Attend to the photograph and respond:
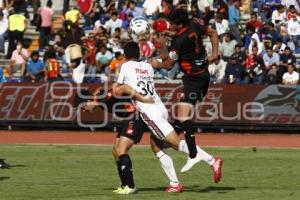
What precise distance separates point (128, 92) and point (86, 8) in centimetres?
2008

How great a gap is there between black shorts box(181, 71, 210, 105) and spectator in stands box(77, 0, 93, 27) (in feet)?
59.5

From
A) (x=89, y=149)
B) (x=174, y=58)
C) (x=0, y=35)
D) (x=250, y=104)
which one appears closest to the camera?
(x=174, y=58)

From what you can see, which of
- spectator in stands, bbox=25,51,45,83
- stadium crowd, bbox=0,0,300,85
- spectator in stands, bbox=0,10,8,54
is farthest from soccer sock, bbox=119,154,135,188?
spectator in stands, bbox=0,10,8,54

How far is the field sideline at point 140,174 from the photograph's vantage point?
43.0 feet

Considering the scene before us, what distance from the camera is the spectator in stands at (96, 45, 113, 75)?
94.7 ft

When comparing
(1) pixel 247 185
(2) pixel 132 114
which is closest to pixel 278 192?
(1) pixel 247 185

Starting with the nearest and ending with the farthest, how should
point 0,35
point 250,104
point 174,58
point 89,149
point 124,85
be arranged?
1. point 124,85
2. point 174,58
3. point 89,149
4. point 250,104
5. point 0,35

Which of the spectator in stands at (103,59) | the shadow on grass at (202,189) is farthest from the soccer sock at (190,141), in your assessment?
the spectator in stands at (103,59)

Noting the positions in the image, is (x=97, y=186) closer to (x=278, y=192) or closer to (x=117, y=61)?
(x=278, y=192)

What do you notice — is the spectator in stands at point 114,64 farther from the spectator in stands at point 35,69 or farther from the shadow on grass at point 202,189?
the shadow on grass at point 202,189

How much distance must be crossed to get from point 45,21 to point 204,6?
530 centimetres

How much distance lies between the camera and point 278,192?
13.4 m

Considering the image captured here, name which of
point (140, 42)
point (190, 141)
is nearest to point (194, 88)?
point (190, 141)

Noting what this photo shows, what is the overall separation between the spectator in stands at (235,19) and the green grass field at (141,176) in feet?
30.9
